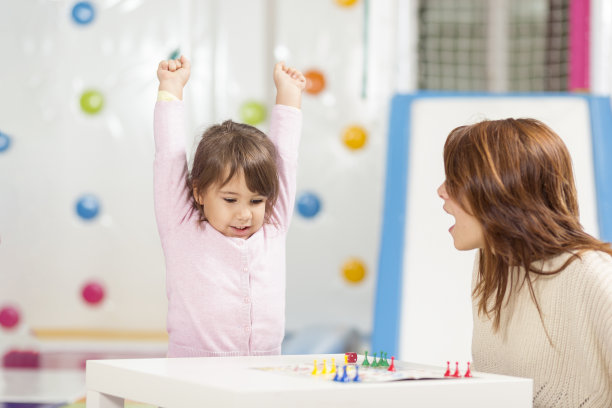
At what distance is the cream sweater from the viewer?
106 centimetres

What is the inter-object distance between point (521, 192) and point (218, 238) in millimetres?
479

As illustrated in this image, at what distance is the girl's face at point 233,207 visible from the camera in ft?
4.24

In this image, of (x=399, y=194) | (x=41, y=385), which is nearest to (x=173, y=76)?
(x=399, y=194)

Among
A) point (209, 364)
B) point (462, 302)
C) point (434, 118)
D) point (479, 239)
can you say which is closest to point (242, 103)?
point (434, 118)

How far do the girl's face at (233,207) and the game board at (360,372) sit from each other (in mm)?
372

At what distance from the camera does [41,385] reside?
230cm

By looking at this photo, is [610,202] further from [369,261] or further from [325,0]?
[325,0]

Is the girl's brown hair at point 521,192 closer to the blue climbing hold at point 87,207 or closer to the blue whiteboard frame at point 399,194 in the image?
the blue whiteboard frame at point 399,194

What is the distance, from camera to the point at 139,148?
8.80 feet

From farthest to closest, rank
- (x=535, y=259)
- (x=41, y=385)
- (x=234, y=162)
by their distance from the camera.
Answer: (x=41, y=385), (x=234, y=162), (x=535, y=259)

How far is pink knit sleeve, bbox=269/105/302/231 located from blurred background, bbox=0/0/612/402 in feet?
3.83

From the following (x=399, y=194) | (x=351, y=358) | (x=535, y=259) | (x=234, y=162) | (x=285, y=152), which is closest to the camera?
(x=351, y=358)

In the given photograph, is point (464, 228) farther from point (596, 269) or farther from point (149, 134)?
point (149, 134)

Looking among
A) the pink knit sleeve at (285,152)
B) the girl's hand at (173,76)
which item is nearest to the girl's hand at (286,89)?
the pink knit sleeve at (285,152)
